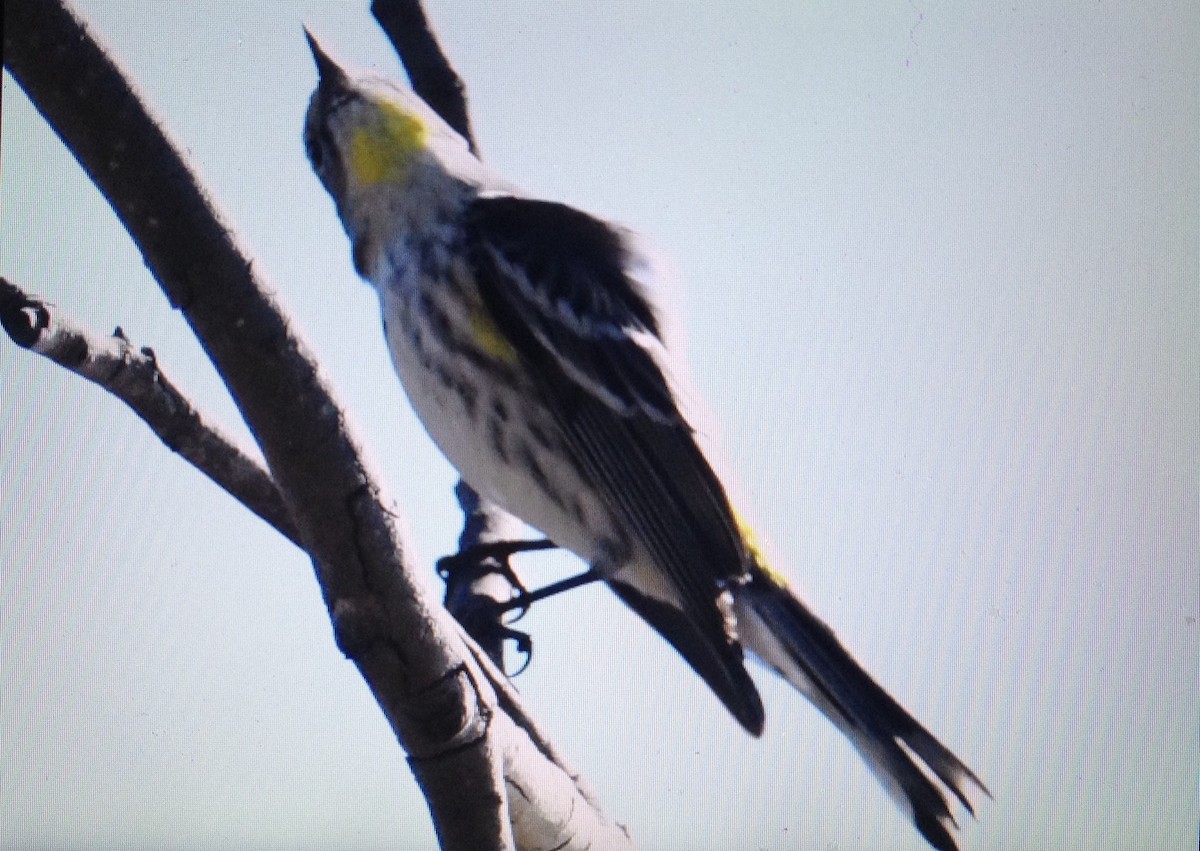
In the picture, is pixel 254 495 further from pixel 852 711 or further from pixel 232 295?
pixel 852 711

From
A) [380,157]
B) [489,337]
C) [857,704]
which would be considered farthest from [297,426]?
[380,157]

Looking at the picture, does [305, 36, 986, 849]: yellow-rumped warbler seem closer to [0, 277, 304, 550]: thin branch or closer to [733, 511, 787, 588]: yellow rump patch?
[733, 511, 787, 588]: yellow rump patch

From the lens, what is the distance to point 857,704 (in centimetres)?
168

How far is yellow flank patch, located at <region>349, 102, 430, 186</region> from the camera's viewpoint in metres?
2.06

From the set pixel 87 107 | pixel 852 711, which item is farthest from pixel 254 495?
pixel 852 711

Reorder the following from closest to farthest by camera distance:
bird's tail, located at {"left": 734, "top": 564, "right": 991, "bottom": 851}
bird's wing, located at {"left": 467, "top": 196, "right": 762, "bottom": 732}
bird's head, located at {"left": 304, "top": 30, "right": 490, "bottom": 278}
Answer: bird's tail, located at {"left": 734, "top": 564, "right": 991, "bottom": 851} → bird's wing, located at {"left": 467, "top": 196, "right": 762, "bottom": 732} → bird's head, located at {"left": 304, "top": 30, "right": 490, "bottom": 278}

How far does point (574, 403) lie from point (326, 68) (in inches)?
29.7

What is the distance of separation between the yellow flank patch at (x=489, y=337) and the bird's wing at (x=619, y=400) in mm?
11

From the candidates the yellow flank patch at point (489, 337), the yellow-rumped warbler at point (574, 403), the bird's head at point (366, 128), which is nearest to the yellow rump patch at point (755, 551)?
the yellow-rumped warbler at point (574, 403)

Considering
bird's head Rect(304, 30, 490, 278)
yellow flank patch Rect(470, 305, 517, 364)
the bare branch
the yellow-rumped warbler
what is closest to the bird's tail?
the yellow-rumped warbler

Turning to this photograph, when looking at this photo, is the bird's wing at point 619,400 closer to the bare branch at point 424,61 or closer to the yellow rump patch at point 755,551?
the yellow rump patch at point 755,551

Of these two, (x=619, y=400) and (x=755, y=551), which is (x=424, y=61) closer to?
(x=619, y=400)

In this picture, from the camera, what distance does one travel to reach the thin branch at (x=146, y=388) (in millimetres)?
1115

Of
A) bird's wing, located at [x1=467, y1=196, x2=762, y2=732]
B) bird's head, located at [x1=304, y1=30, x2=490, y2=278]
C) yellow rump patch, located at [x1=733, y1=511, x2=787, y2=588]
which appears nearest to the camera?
bird's wing, located at [x1=467, y1=196, x2=762, y2=732]
